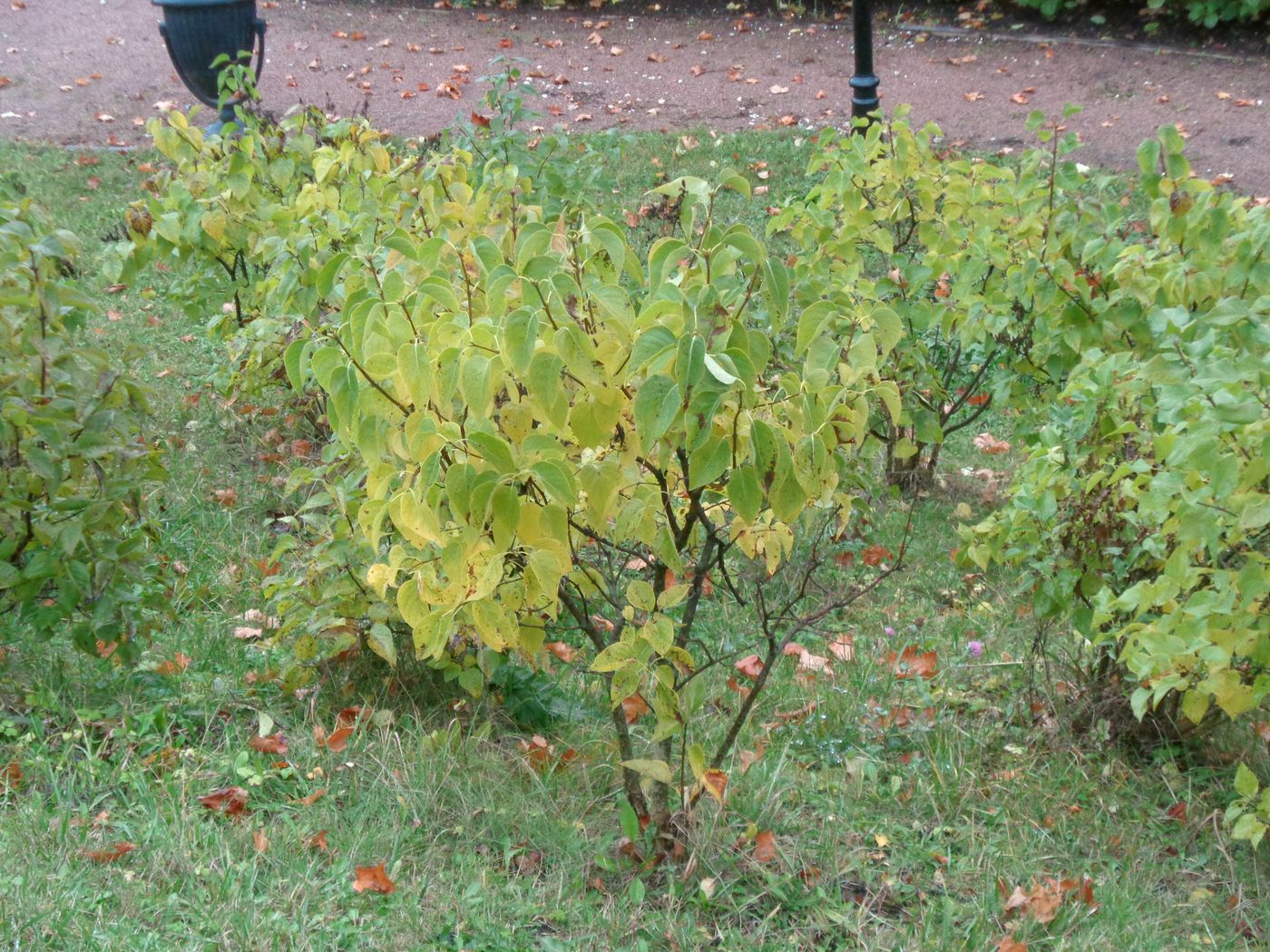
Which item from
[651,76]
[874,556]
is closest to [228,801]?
[874,556]

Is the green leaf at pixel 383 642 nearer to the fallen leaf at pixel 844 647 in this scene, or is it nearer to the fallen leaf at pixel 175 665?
the fallen leaf at pixel 175 665

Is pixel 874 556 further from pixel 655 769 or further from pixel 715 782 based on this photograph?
pixel 655 769

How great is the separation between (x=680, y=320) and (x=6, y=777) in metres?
1.84

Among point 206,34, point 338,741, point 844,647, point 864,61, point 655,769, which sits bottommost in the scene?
point 844,647

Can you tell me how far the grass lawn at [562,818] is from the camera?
8.23 feet

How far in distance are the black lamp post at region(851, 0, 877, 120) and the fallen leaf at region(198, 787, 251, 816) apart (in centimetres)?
552

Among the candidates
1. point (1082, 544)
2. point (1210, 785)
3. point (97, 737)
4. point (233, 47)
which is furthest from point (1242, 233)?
point (233, 47)

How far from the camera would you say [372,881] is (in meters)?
2.59

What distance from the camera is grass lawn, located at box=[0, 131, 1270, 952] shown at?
251 centimetres

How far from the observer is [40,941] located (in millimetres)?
2277

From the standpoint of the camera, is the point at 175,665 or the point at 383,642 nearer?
the point at 383,642

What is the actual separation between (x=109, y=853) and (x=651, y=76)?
951cm

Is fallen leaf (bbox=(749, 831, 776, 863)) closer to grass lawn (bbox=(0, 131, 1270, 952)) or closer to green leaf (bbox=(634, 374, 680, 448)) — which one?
grass lawn (bbox=(0, 131, 1270, 952))

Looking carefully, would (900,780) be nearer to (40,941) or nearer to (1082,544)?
(1082,544)
